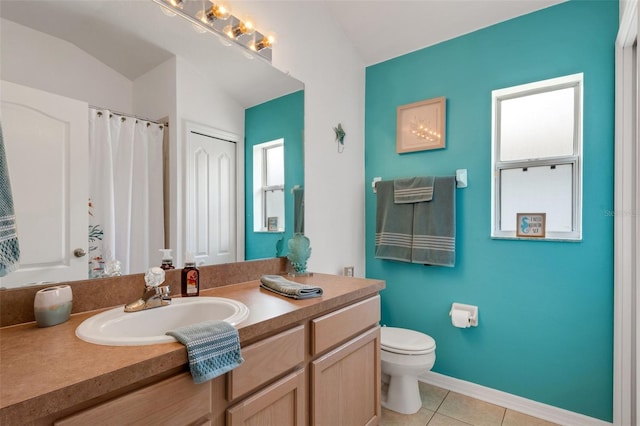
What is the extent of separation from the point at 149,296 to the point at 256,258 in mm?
696

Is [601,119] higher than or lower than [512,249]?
higher

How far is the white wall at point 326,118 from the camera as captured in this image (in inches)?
78.5

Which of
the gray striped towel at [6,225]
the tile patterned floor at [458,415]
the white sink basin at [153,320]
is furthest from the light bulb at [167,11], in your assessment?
the tile patterned floor at [458,415]

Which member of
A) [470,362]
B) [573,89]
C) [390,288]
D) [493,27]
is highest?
[493,27]

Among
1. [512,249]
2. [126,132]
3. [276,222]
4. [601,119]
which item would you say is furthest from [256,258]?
[601,119]

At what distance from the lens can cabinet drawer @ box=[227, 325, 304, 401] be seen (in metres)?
0.94

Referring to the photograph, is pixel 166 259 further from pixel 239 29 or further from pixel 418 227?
pixel 418 227

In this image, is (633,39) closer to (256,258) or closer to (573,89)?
(573,89)

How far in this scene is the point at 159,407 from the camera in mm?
764

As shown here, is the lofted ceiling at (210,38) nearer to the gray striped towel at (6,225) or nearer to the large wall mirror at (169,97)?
the large wall mirror at (169,97)

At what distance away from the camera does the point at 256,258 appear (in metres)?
1.76

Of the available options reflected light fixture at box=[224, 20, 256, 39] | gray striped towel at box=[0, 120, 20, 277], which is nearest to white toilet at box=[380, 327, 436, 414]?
gray striped towel at box=[0, 120, 20, 277]

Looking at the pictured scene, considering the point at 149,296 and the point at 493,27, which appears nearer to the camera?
the point at 149,296

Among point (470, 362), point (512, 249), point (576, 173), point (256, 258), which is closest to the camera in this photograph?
point (256, 258)
